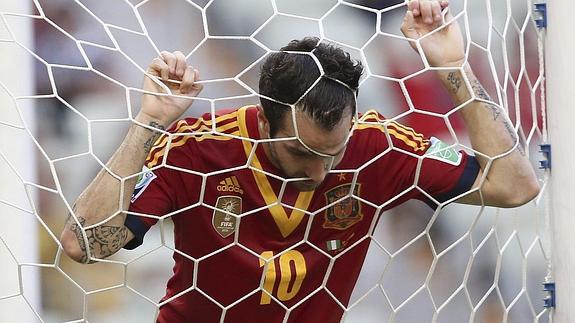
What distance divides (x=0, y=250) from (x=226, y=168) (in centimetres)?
33

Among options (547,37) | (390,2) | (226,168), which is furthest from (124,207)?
(390,2)

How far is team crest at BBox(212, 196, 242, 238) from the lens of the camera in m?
1.34

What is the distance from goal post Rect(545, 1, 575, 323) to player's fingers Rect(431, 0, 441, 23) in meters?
0.12

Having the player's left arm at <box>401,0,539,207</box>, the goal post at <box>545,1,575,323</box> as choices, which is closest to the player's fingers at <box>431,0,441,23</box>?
the player's left arm at <box>401,0,539,207</box>

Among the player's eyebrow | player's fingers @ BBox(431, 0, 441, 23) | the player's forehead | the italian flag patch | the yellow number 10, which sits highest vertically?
player's fingers @ BBox(431, 0, 441, 23)

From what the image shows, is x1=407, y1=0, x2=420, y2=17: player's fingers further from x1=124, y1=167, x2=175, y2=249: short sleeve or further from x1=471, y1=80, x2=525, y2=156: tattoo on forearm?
x1=124, y1=167, x2=175, y2=249: short sleeve

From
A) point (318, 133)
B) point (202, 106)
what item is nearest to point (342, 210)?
point (318, 133)

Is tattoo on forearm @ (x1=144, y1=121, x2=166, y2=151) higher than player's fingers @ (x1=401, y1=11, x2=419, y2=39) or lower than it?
lower

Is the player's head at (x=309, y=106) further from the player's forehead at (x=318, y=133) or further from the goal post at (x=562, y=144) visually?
the goal post at (x=562, y=144)

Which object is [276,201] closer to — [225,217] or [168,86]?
[225,217]

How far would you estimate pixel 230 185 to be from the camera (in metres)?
1.35

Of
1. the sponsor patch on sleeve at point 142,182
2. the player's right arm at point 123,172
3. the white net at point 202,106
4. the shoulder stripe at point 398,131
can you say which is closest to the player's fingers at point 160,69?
the player's right arm at point 123,172

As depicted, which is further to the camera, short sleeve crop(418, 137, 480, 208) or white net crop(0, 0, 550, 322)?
white net crop(0, 0, 550, 322)

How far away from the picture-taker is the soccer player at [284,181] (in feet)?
4.17
